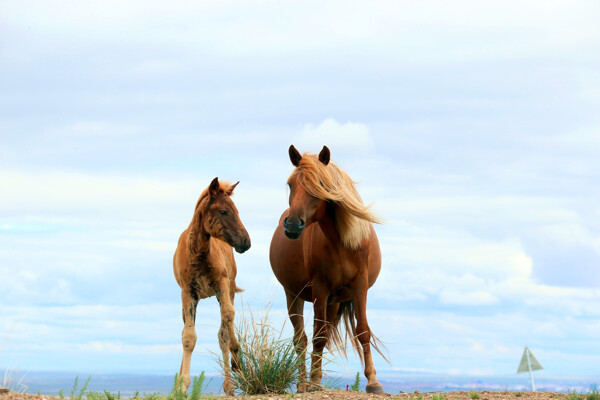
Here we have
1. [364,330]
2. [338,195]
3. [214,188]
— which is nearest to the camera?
[338,195]

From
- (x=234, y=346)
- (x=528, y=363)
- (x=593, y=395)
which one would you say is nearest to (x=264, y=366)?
(x=234, y=346)

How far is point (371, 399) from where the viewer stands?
8117 millimetres

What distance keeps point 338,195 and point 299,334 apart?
8.12 ft

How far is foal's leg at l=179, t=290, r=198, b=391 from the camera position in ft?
29.6

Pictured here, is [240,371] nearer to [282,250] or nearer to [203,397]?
[203,397]

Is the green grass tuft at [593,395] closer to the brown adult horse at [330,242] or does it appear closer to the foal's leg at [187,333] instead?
the brown adult horse at [330,242]

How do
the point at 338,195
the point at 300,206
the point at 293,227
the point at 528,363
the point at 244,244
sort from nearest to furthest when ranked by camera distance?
1. the point at 293,227
2. the point at 300,206
3. the point at 244,244
4. the point at 338,195
5. the point at 528,363

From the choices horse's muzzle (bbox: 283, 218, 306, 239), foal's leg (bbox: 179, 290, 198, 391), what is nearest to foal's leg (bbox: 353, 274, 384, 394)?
horse's muzzle (bbox: 283, 218, 306, 239)

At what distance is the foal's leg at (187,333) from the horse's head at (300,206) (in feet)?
6.37

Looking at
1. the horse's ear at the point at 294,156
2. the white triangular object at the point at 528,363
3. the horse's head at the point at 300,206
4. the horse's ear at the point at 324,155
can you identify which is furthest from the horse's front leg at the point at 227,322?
the white triangular object at the point at 528,363

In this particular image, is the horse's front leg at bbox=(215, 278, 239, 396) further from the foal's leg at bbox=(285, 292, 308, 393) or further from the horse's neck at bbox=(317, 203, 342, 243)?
the horse's neck at bbox=(317, 203, 342, 243)

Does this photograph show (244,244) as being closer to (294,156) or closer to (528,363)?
(294,156)

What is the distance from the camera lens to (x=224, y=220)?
9.05 metres

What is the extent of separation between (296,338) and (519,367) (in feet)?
31.5
